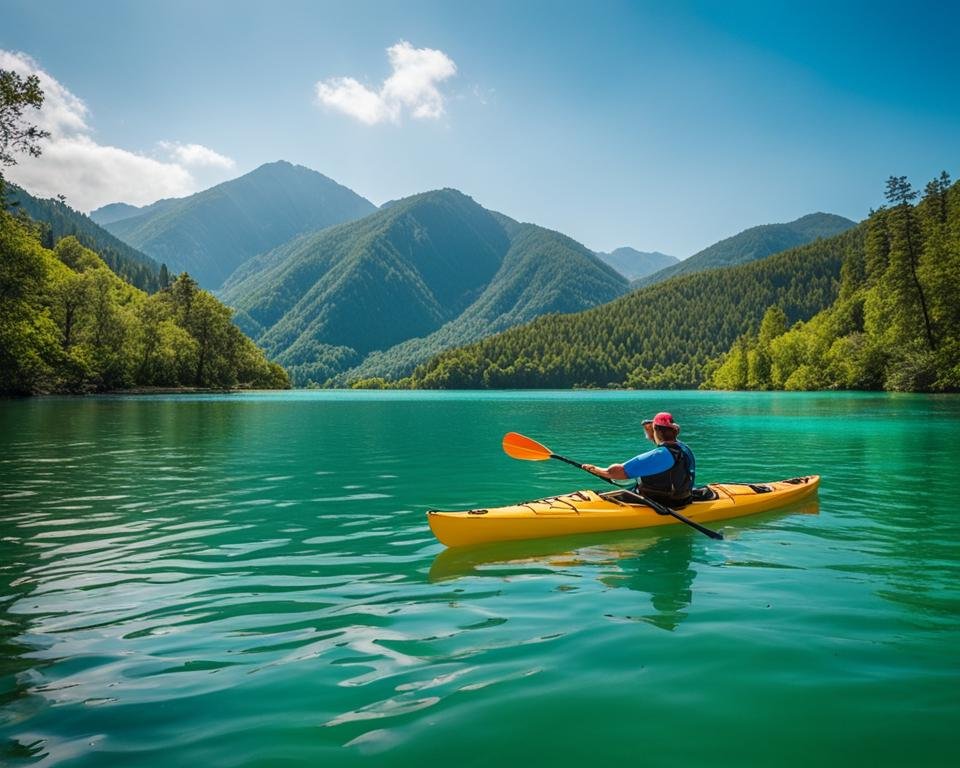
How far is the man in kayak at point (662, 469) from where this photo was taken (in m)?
11.0

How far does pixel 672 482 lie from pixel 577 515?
192 cm

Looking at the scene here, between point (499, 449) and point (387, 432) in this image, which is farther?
point (387, 432)

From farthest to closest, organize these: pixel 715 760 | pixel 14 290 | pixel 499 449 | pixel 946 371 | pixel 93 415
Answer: pixel 946 371, pixel 14 290, pixel 93 415, pixel 499 449, pixel 715 760

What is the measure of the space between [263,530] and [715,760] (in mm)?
A: 9309

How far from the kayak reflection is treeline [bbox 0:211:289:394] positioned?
47.4m

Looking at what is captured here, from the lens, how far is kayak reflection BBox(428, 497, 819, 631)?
8.14 metres

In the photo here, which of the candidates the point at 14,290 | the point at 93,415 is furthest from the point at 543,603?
the point at 14,290

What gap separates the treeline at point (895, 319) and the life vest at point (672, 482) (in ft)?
215

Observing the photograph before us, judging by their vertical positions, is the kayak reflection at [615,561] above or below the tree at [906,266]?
below

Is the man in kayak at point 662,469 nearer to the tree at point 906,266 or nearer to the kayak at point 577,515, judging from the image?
the kayak at point 577,515

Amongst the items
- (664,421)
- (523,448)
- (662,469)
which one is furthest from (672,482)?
(523,448)

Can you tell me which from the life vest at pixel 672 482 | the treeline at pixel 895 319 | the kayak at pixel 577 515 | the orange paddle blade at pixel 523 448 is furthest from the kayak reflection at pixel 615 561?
the treeline at pixel 895 319

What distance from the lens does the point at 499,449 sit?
2556 centimetres

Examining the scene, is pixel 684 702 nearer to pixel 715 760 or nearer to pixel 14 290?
pixel 715 760
